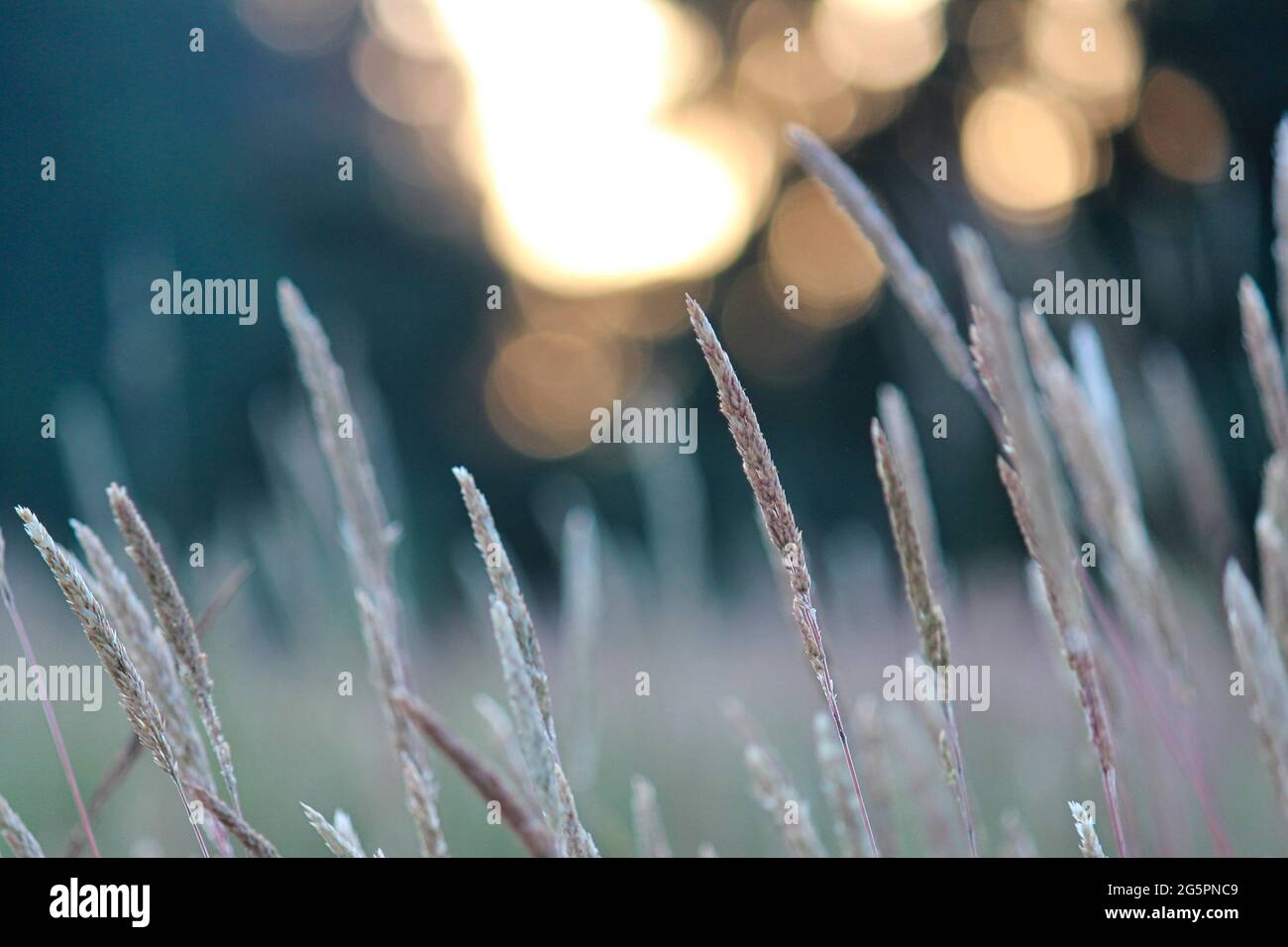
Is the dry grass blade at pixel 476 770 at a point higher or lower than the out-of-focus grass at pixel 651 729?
higher

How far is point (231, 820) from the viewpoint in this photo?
0.61 m

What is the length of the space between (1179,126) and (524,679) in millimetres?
3053

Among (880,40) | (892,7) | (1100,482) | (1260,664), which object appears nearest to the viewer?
(1260,664)

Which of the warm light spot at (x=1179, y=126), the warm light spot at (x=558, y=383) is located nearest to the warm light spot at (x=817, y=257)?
the warm light spot at (x=558, y=383)

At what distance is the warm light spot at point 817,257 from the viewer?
3336 mm

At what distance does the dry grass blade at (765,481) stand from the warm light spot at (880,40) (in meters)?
1.57

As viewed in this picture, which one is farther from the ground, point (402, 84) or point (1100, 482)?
point (402, 84)

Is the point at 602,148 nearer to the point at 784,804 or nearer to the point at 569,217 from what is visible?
the point at 569,217

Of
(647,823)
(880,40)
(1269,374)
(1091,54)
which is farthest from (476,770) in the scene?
(880,40)

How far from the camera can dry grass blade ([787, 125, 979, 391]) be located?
2.75ft

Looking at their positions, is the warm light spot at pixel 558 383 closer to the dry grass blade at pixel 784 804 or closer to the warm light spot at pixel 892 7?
the warm light spot at pixel 892 7
